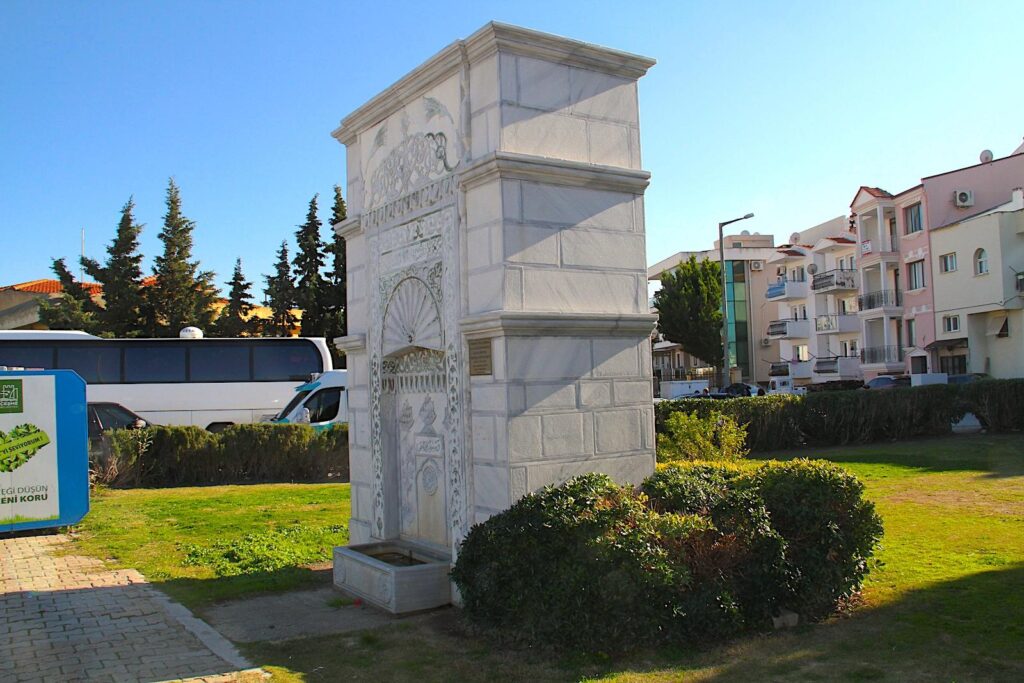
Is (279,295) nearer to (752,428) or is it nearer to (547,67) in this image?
(752,428)

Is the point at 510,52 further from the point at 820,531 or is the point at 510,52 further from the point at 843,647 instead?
the point at 843,647

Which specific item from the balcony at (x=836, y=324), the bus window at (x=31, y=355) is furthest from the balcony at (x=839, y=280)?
the bus window at (x=31, y=355)

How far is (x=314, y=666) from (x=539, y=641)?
1563 millimetres

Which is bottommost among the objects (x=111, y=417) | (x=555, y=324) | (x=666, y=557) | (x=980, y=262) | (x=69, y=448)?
(x=666, y=557)

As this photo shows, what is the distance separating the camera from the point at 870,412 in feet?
69.1

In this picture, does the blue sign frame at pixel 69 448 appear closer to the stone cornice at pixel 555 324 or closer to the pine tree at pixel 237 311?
the stone cornice at pixel 555 324

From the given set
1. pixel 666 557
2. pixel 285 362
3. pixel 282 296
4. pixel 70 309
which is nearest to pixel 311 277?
pixel 282 296

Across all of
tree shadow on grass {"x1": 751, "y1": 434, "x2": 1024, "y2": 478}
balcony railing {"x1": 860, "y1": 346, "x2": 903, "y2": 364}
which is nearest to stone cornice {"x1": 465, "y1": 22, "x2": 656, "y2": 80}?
tree shadow on grass {"x1": 751, "y1": 434, "x2": 1024, "y2": 478}

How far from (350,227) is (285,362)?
16.4m

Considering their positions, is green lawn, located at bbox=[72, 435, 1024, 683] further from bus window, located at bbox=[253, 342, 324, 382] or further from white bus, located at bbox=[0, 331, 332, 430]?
bus window, located at bbox=[253, 342, 324, 382]

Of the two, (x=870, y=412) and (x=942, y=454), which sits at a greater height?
(x=870, y=412)

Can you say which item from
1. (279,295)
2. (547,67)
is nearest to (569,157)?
(547,67)

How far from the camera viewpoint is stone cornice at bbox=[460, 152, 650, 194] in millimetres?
6858

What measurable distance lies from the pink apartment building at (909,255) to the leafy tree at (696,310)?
8214 millimetres
